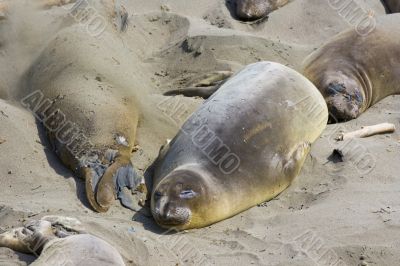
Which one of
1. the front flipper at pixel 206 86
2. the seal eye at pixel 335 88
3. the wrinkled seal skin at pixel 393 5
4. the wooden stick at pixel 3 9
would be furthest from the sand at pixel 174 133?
the wrinkled seal skin at pixel 393 5

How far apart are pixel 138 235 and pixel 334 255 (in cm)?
96

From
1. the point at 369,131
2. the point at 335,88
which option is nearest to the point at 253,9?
the point at 335,88

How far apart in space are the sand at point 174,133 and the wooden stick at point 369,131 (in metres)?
0.06

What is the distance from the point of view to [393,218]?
3.91 meters

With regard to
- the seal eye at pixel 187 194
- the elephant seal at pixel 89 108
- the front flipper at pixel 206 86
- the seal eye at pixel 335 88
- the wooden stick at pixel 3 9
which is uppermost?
the wooden stick at pixel 3 9

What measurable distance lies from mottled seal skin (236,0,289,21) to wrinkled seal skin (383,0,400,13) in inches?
44.2

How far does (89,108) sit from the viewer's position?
4.66m

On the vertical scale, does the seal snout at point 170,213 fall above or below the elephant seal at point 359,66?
above

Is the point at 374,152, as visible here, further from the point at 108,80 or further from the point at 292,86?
the point at 108,80

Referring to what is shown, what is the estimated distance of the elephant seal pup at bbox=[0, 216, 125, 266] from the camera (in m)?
3.14

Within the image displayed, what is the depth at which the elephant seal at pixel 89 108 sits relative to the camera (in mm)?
4348

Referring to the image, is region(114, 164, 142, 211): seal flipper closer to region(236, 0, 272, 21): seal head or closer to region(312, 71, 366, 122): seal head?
region(312, 71, 366, 122): seal head

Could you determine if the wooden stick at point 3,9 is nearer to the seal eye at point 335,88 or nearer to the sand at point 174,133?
the sand at point 174,133

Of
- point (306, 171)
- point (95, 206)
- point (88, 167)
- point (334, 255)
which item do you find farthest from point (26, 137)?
point (334, 255)
